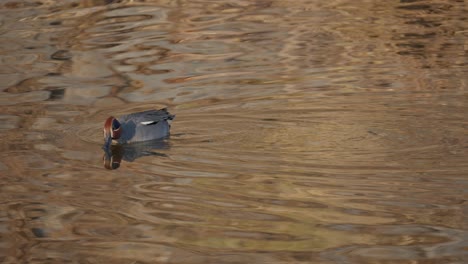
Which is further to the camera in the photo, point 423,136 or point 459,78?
point 459,78

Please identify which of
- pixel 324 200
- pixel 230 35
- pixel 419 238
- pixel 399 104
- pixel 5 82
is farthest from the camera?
pixel 230 35

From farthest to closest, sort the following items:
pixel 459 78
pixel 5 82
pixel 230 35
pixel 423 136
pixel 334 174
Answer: pixel 230 35
pixel 5 82
pixel 459 78
pixel 423 136
pixel 334 174

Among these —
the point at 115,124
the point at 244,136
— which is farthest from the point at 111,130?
the point at 244,136

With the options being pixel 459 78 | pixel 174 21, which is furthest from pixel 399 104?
pixel 174 21

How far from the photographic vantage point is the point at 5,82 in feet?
43.9

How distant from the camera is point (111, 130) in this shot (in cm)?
1027

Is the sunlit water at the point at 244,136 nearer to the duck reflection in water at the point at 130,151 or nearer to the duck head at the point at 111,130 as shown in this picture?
the duck reflection in water at the point at 130,151

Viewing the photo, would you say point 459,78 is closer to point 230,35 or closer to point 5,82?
point 230,35

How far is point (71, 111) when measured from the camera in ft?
38.8

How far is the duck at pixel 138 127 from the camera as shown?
33.8ft

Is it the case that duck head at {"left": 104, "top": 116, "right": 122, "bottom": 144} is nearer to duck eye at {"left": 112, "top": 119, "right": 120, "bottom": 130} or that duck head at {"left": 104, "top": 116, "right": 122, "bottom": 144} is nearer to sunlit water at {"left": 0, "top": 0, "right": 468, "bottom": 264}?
duck eye at {"left": 112, "top": 119, "right": 120, "bottom": 130}

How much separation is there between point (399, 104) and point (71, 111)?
11.0 feet

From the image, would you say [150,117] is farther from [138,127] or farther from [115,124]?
[115,124]

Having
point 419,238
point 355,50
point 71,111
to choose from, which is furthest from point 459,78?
point 419,238
